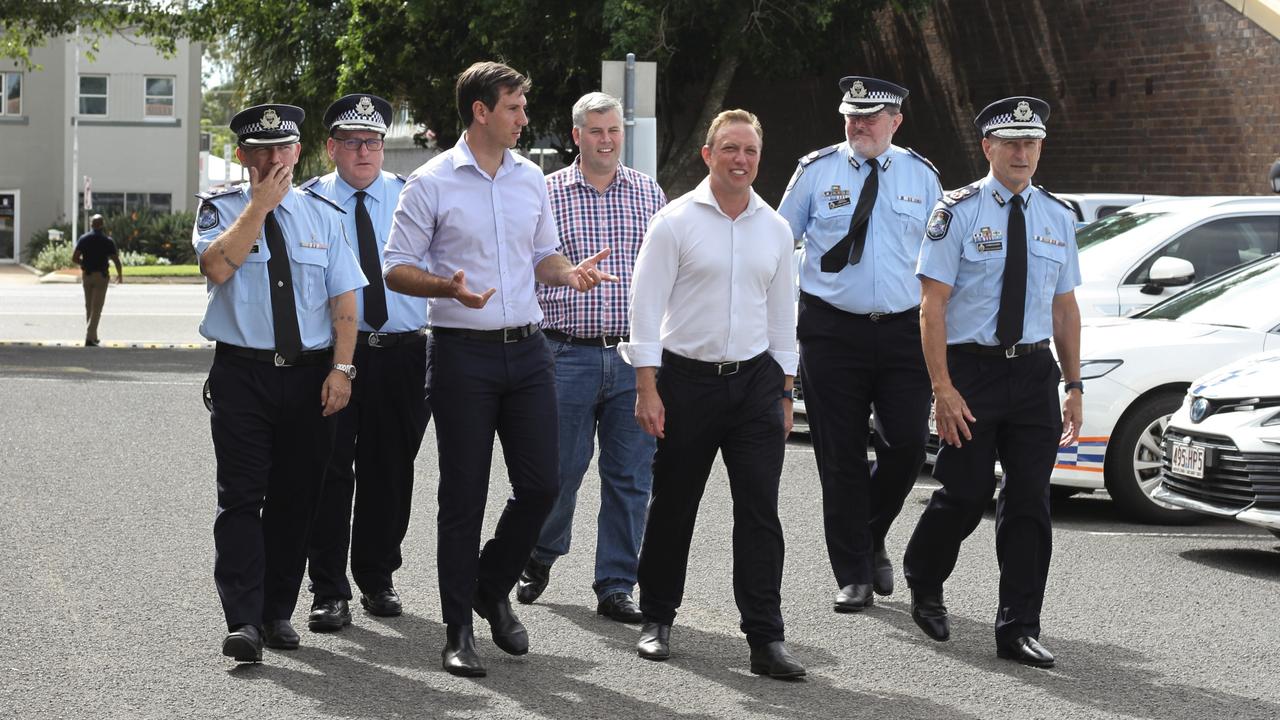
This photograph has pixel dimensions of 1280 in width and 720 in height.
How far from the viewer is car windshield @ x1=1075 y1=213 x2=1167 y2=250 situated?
12469 mm

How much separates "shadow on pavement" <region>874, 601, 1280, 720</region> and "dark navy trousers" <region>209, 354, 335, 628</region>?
2.40 metres

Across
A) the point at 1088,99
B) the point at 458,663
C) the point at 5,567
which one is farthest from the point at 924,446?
the point at 1088,99

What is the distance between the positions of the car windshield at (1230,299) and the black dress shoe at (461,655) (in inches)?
230

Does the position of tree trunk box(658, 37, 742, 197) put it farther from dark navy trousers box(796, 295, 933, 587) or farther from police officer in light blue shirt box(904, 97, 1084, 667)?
police officer in light blue shirt box(904, 97, 1084, 667)

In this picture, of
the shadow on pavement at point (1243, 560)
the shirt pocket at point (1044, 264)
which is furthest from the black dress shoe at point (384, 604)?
the shadow on pavement at point (1243, 560)

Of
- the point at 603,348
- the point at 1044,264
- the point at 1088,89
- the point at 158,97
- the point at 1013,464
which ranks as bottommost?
the point at 1013,464

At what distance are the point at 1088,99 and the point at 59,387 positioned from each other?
14358 millimetres

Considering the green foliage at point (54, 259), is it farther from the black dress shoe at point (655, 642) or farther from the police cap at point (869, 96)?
the black dress shoe at point (655, 642)

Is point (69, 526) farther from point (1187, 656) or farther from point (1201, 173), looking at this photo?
point (1201, 173)

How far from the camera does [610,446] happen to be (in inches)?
293

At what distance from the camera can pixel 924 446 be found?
24.9 ft

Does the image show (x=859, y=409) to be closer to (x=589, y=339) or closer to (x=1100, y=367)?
(x=589, y=339)

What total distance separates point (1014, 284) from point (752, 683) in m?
1.78

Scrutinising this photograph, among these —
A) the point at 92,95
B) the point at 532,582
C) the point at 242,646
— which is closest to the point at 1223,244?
the point at 532,582
